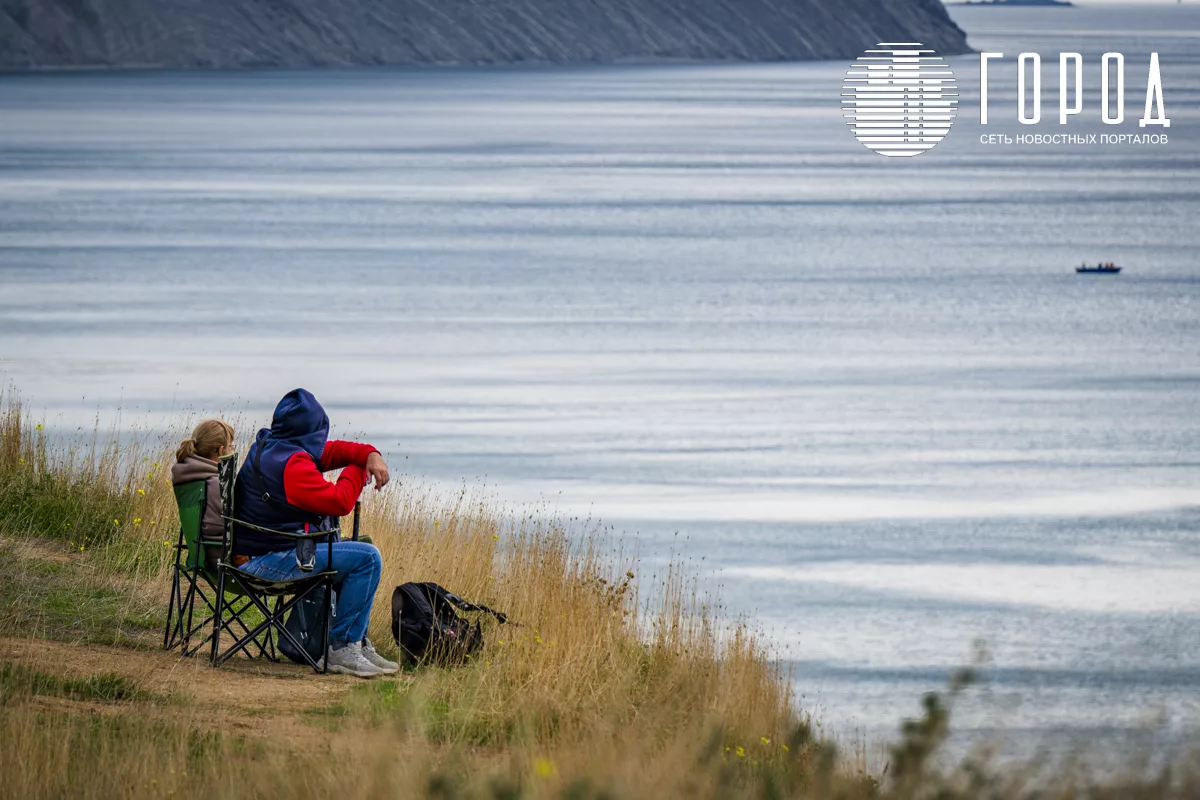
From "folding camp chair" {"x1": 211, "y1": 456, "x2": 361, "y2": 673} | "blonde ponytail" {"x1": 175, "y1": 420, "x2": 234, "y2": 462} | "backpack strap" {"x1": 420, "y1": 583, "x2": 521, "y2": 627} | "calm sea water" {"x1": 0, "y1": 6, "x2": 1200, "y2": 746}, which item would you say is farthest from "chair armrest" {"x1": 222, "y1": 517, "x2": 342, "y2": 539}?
"calm sea water" {"x1": 0, "y1": 6, "x2": 1200, "y2": 746}

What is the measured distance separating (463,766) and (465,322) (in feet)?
98.8

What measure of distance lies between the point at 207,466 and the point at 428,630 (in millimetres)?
1140

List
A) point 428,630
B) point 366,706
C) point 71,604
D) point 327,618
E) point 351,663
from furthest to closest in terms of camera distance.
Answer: point 71,604
point 428,630
point 351,663
point 327,618
point 366,706

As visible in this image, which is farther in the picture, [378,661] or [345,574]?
[378,661]

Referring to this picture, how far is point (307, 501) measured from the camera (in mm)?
6383

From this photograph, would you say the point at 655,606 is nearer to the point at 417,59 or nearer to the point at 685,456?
the point at 685,456

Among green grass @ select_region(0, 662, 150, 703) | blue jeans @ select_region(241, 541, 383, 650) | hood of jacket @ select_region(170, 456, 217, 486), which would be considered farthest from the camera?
hood of jacket @ select_region(170, 456, 217, 486)

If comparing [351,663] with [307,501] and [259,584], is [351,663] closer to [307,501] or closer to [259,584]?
[259,584]

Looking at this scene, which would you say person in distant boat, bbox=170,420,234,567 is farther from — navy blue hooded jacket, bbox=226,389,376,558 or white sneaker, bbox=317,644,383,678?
white sneaker, bbox=317,644,383,678

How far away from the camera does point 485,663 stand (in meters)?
7.03

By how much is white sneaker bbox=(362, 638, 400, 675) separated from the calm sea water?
3.03 meters

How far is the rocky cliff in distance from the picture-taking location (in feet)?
453

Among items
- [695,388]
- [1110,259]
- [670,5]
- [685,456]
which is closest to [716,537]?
[685,456]

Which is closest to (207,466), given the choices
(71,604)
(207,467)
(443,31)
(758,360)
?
(207,467)
